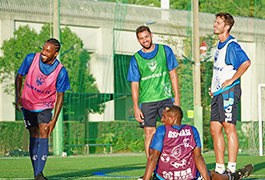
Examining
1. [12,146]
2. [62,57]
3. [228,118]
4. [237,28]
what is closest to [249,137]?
[237,28]

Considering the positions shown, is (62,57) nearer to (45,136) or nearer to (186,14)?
(186,14)

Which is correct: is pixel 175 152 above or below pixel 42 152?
above

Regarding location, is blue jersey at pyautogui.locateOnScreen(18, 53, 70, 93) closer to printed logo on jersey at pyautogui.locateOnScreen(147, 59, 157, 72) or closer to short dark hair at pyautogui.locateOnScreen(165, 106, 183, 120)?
printed logo on jersey at pyautogui.locateOnScreen(147, 59, 157, 72)

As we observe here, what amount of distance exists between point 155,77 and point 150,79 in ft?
0.25

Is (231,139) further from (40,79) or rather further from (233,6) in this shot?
(233,6)

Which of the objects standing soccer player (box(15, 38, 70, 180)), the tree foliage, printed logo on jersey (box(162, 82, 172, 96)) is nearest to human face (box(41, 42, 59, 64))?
standing soccer player (box(15, 38, 70, 180))

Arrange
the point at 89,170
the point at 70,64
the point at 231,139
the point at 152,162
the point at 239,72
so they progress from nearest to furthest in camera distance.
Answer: the point at 152,162 → the point at 239,72 → the point at 231,139 → the point at 89,170 → the point at 70,64

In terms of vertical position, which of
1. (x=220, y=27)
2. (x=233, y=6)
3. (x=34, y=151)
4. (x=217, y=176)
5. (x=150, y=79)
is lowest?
(x=217, y=176)

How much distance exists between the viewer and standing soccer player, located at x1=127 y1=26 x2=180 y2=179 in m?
6.55

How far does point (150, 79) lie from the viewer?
6.62 m

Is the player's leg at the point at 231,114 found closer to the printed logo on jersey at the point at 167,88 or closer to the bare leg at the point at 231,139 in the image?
the bare leg at the point at 231,139

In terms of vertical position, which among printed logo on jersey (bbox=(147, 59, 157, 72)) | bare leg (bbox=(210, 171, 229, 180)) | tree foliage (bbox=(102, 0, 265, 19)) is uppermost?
tree foliage (bbox=(102, 0, 265, 19))

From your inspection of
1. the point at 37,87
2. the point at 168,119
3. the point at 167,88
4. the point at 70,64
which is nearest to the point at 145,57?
the point at 167,88

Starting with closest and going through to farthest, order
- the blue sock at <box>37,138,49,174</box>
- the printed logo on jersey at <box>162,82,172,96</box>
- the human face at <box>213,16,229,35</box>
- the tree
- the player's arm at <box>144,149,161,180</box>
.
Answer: the player's arm at <box>144,149,161,180</box> → the blue sock at <box>37,138,49,174</box> → the human face at <box>213,16,229,35</box> → the printed logo on jersey at <box>162,82,172,96</box> → the tree
